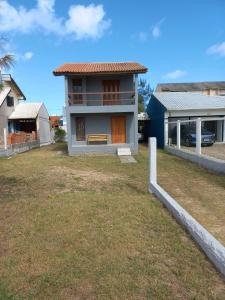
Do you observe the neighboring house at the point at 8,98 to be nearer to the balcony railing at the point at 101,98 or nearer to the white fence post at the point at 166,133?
the balcony railing at the point at 101,98

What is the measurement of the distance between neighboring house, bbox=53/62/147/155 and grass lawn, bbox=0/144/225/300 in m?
12.3

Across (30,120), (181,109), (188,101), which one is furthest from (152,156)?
(30,120)

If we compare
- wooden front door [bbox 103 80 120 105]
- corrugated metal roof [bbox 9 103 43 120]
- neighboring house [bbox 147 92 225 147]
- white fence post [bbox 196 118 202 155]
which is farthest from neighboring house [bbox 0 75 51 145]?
white fence post [bbox 196 118 202 155]

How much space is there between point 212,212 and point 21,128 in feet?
92.3

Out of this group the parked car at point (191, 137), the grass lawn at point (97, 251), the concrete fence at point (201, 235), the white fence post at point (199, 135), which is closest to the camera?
the grass lawn at point (97, 251)

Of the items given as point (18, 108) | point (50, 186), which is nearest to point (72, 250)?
point (50, 186)

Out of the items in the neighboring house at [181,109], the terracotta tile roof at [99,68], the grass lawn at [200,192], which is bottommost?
the grass lawn at [200,192]

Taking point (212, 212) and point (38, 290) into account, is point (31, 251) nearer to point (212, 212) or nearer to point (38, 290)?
point (38, 290)

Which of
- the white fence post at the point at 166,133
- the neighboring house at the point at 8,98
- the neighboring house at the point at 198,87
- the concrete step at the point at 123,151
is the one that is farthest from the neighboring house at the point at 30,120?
the neighboring house at the point at 198,87

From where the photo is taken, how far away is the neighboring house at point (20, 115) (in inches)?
1039

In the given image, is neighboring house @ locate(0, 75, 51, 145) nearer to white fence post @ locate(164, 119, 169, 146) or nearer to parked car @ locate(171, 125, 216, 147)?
white fence post @ locate(164, 119, 169, 146)

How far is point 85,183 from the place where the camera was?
969cm

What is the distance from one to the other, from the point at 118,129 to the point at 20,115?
39.9ft

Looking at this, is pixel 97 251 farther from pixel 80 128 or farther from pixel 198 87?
pixel 198 87
